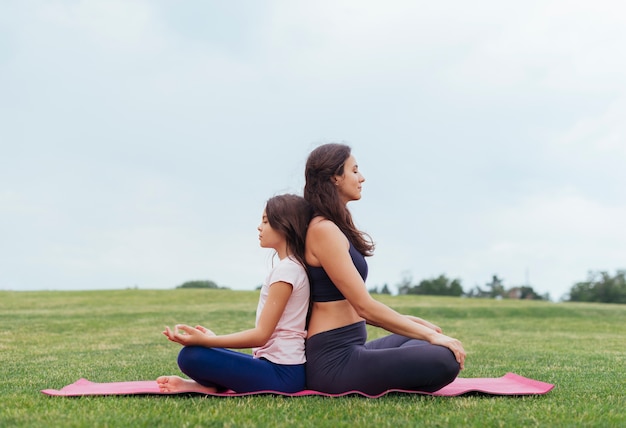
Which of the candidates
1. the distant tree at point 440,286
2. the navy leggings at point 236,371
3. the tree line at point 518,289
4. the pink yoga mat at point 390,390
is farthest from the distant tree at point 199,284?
the navy leggings at point 236,371

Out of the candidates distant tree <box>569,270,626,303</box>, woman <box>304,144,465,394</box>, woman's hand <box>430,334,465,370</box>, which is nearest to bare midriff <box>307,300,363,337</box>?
woman <box>304,144,465,394</box>

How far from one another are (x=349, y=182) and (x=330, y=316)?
3.14 ft

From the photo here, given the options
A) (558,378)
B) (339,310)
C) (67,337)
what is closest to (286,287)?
(339,310)

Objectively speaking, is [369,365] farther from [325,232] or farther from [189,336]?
[189,336]

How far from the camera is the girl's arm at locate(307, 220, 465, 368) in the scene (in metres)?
4.30

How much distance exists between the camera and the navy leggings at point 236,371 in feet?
14.5

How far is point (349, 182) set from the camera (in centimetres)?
464

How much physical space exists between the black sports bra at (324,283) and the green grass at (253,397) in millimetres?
682

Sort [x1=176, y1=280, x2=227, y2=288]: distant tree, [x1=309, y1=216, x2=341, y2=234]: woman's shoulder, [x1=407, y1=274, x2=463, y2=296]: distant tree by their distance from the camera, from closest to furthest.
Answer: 1. [x1=309, y1=216, x2=341, y2=234]: woman's shoulder
2. [x1=176, y1=280, x2=227, y2=288]: distant tree
3. [x1=407, y1=274, x2=463, y2=296]: distant tree

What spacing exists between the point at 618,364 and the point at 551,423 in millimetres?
4772

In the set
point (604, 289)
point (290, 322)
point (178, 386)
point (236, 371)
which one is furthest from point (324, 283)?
point (604, 289)

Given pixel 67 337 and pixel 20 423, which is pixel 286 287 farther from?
pixel 67 337

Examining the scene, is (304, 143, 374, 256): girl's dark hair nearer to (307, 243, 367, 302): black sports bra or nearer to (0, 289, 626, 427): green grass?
(307, 243, 367, 302): black sports bra

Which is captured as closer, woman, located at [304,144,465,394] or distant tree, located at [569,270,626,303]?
woman, located at [304,144,465,394]
